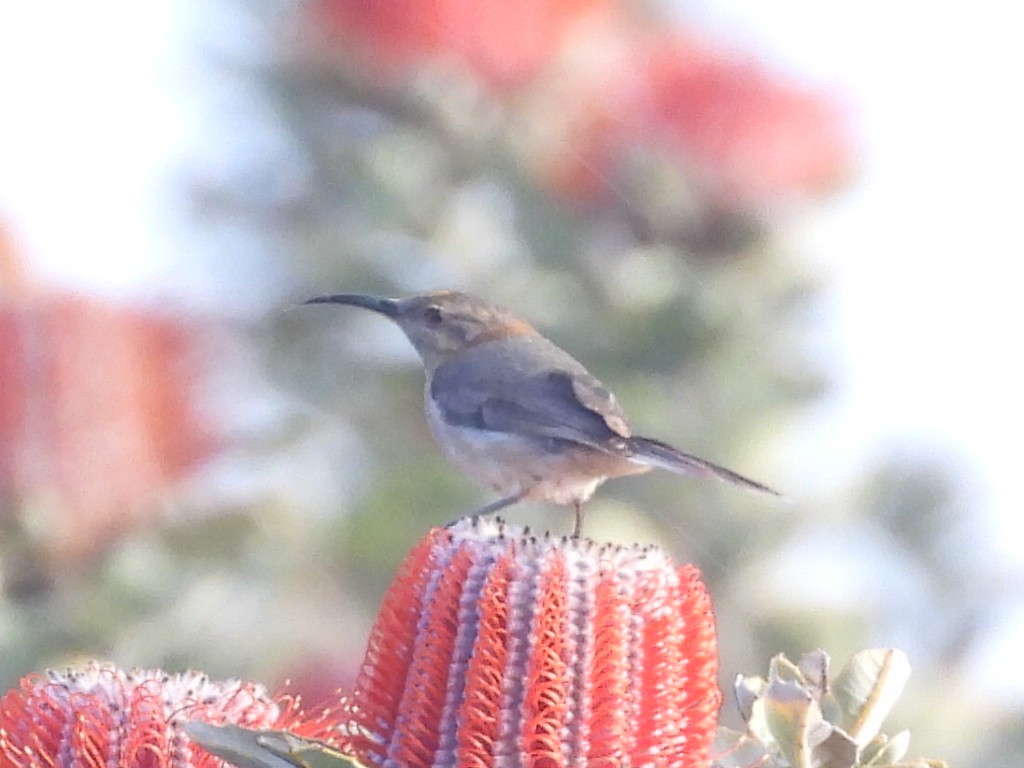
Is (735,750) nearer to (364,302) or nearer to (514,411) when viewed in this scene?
(514,411)

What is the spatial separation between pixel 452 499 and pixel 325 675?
85 cm

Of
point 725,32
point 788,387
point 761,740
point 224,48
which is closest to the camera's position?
point 761,740

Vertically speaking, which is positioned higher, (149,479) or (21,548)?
(149,479)

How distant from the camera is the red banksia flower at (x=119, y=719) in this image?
4.78 feet

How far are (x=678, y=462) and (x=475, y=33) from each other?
2.72 metres

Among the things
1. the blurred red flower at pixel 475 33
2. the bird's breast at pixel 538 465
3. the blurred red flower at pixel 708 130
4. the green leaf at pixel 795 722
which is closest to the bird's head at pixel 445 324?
the bird's breast at pixel 538 465

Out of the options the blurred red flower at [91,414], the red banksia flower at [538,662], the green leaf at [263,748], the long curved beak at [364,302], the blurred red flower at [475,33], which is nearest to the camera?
the green leaf at [263,748]

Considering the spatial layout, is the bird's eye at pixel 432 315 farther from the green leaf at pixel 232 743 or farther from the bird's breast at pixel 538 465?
the green leaf at pixel 232 743

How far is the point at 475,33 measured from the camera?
488 cm

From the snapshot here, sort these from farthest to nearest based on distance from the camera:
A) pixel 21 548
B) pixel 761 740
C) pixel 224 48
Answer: pixel 224 48 < pixel 21 548 < pixel 761 740

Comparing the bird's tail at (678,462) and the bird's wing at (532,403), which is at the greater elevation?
the bird's wing at (532,403)

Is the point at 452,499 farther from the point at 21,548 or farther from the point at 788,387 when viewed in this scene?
the point at 21,548

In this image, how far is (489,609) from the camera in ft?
4.60

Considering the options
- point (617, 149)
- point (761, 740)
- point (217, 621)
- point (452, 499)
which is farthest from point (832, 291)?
point (761, 740)
